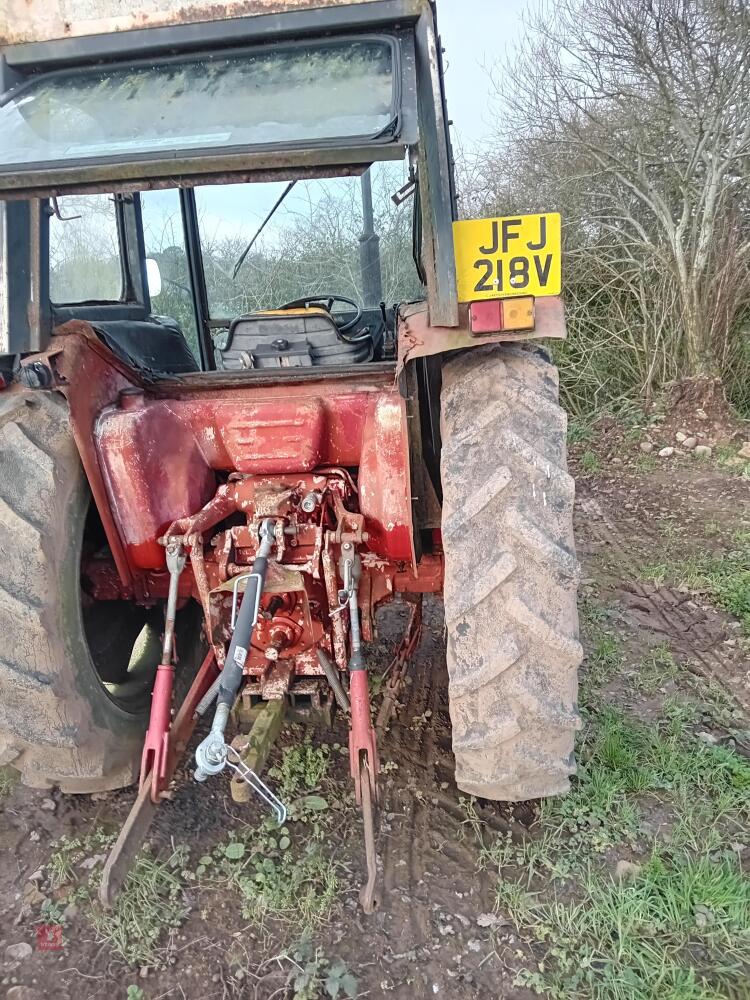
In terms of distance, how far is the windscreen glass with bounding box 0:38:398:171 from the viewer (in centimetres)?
168

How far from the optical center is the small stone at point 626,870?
2.22 m

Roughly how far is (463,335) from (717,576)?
2.98 metres

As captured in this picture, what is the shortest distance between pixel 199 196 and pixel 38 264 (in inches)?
51.9

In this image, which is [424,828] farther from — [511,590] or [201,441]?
[201,441]

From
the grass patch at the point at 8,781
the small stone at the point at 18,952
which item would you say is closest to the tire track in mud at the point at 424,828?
the small stone at the point at 18,952

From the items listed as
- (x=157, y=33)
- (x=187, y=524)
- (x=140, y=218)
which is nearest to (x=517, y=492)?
(x=187, y=524)

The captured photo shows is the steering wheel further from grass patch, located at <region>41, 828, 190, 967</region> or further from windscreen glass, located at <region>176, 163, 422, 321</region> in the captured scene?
grass patch, located at <region>41, 828, 190, 967</region>

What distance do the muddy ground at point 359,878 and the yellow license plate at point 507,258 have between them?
1694 millimetres

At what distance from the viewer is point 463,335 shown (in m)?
2.05

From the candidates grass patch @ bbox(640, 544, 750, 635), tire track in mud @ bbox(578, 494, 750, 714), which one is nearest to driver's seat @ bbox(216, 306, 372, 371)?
tire track in mud @ bbox(578, 494, 750, 714)

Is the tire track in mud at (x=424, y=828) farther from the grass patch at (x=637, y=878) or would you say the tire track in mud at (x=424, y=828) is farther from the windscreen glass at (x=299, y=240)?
the windscreen glass at (x=299, y=240)

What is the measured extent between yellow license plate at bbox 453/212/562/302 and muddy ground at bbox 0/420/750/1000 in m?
1.69

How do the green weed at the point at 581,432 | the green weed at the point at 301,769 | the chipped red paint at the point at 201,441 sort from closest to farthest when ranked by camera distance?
the chipped red paint at the point at 201,441 → the green weed at the point at 301,769 → the green weed at the point at 581,432

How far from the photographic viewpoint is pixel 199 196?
11.0 ft
